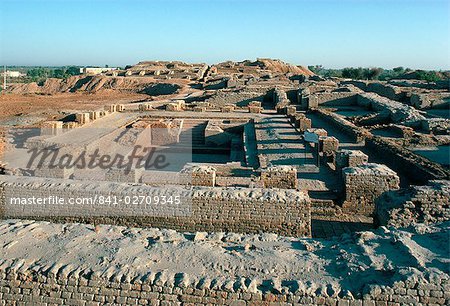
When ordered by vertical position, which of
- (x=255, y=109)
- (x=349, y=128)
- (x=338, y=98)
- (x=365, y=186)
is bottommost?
(x=365, y=186)

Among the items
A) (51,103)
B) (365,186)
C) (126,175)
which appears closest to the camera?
(365,186)

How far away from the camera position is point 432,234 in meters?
4.25

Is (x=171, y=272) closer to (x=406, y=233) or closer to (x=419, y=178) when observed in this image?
(x=406, y=233)

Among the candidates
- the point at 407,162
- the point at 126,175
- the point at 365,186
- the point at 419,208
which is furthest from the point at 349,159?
the point at 126,175

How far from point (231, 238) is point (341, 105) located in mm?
18838

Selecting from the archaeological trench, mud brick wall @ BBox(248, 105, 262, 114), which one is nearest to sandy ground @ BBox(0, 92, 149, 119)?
mud brick wall @ BBox(248, 105, 262, 114)

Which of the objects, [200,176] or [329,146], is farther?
[329,146]

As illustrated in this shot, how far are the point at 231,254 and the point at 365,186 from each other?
405 cm

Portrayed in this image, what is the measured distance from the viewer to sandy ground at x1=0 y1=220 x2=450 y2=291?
11.8ft

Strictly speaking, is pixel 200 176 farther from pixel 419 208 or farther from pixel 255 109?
pixel 255 109

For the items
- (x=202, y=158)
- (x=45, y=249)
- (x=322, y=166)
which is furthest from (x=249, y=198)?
(x=202, y=158)

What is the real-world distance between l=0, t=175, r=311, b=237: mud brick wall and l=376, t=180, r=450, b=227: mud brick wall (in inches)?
48.3

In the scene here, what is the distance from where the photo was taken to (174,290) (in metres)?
3.48

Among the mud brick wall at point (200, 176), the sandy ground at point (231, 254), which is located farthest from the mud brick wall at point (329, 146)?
the sandy ground at point (231, 254)
